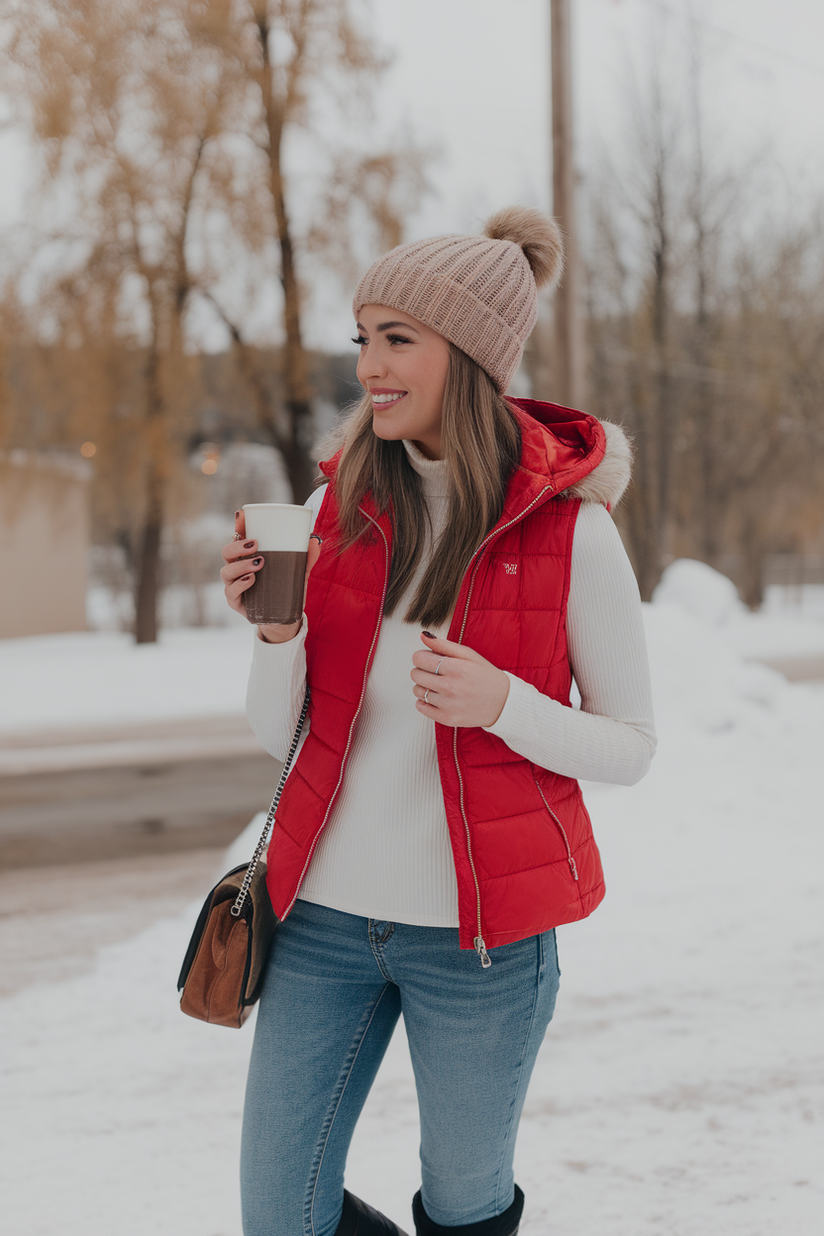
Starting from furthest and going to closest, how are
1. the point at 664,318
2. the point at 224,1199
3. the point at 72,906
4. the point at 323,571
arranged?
the point at 664,318, the point at 72,906, the point at 224,1199, the point at 323,571

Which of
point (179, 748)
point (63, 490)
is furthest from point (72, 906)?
point (63, 490)

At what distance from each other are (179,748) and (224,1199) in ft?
24.2

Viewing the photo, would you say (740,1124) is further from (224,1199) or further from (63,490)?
(63,490)

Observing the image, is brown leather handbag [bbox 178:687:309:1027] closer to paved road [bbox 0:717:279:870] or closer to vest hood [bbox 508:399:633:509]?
vest hood [bbox 508:399:633:509]

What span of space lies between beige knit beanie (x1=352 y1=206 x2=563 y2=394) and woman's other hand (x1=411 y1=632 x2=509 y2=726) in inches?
20.5

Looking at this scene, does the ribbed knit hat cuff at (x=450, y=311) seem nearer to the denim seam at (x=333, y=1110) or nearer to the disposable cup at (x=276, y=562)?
the disposable cup at (x=276, y=562)

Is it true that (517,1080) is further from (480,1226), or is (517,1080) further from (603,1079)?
(603,1079)

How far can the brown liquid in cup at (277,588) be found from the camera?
4.92 feet

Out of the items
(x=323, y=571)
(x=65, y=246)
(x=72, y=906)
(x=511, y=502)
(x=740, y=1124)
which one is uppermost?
(x=65, y=246)

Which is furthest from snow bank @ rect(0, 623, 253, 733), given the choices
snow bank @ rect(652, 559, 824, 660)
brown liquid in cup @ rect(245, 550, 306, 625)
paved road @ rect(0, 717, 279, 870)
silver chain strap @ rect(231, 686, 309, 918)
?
brown liquid in cup @ rect(245, 550, 306, 625)

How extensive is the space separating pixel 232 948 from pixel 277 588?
0.57 m

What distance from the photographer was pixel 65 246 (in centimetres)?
1488

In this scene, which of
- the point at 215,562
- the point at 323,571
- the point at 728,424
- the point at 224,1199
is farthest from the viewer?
the point at 215,562

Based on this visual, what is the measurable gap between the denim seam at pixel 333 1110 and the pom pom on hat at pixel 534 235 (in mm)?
1236
